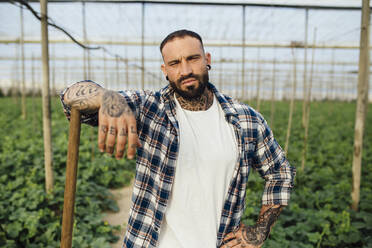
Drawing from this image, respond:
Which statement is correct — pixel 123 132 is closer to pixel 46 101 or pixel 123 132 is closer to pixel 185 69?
pixel 185 69

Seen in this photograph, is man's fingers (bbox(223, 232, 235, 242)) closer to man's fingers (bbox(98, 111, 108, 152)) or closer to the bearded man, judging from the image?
the bearded man

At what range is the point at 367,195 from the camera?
358 centimetres

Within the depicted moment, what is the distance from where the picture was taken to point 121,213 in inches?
144

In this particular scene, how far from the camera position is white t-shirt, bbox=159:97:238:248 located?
125 centimetres

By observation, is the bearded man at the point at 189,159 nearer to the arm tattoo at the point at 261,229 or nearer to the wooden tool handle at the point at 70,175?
the arm tattoo at the point at 261,229

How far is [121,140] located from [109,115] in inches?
3.6

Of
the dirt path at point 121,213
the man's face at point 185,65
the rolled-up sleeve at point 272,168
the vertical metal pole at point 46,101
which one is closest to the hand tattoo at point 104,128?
the man's face at point 185,65

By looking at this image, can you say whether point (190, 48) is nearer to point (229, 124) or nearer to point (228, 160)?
point (229, 124)

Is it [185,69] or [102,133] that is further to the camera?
[185,69]

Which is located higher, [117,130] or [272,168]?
[117,130]

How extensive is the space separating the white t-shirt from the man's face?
0.55 feet

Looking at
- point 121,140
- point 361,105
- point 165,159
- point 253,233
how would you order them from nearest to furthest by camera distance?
1. point 121,140
2. point 165,159
3. point 253,233
4. point 361,105

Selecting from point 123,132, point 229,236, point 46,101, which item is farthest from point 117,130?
point 46,101

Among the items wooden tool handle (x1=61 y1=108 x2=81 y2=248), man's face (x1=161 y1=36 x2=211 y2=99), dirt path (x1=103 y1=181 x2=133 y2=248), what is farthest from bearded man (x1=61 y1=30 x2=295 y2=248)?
dirt path (x1=103 y1=181 x2=133 y2=248)
